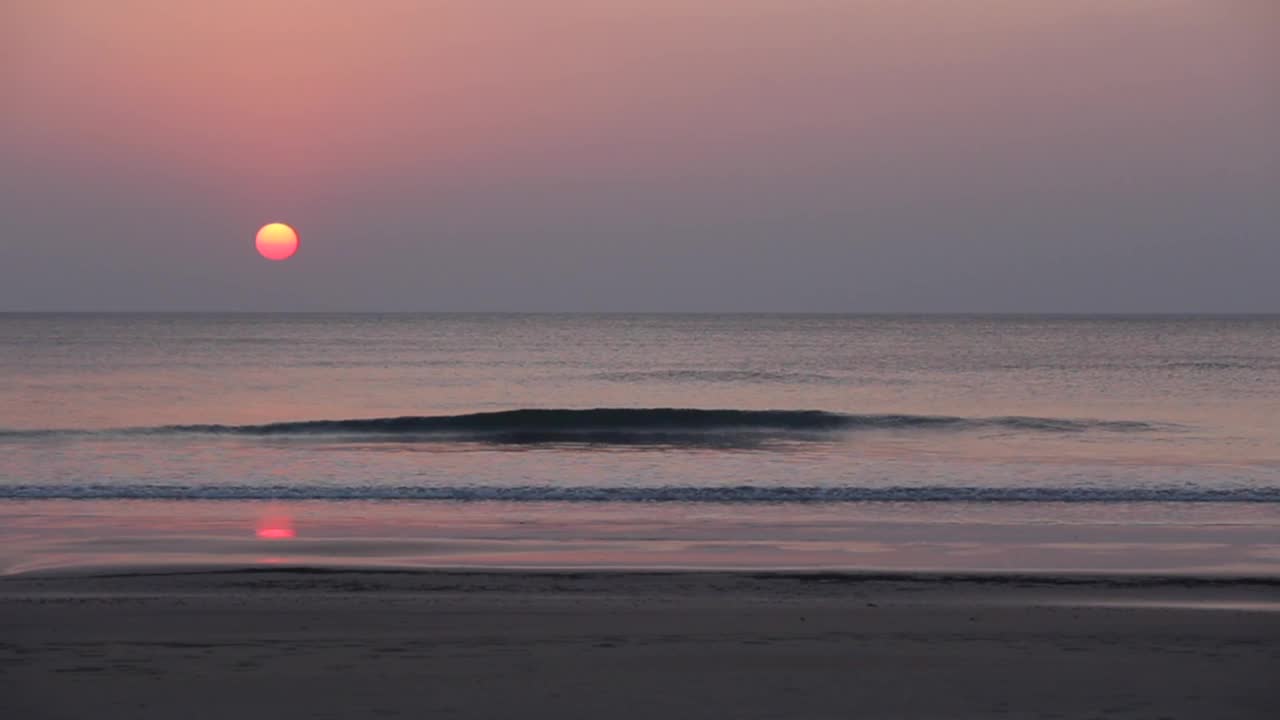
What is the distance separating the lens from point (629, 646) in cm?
866

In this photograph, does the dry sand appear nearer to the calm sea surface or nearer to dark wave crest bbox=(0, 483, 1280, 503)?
the calm sea surface

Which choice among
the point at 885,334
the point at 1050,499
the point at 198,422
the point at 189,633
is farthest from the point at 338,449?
the point at 885,334

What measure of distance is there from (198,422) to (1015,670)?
28.9 m

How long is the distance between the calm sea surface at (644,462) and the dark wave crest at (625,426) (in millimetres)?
137

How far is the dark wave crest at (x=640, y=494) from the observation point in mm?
17578

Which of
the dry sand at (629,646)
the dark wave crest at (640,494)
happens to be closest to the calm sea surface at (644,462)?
the dark wave crest at (640,494)

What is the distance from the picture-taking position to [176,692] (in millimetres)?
7332

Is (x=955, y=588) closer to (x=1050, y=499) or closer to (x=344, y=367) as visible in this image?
(x=1050, y=499)

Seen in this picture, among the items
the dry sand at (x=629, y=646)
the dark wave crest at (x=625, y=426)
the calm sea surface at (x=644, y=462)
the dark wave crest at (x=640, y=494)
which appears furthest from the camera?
the dark wave crest at (x=625, y=426)

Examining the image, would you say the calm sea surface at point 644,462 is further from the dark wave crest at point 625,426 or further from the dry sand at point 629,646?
the dry sand at point 629,646

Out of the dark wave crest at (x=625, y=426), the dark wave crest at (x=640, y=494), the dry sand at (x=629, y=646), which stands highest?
the dark wave crest at (x=625, y=426)

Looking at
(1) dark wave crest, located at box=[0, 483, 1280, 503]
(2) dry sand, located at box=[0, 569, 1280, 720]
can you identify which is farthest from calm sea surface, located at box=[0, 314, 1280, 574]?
(2) dry sand, located at box=[0, 569, 1280, 720]

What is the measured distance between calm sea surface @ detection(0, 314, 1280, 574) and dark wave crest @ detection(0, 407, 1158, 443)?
137 mm

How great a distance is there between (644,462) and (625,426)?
445 inches
